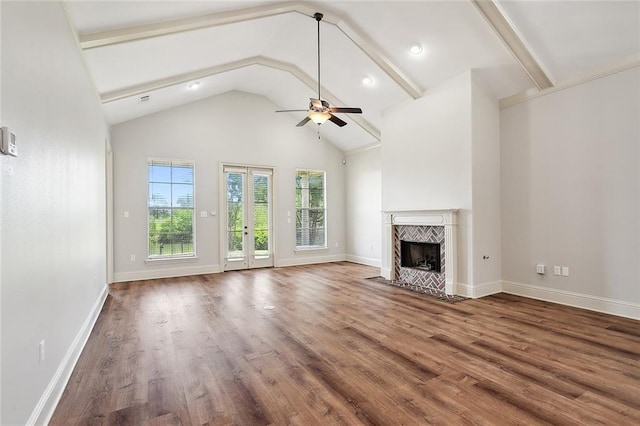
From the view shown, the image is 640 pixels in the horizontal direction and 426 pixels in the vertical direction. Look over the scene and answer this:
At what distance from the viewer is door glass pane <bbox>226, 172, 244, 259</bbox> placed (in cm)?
739

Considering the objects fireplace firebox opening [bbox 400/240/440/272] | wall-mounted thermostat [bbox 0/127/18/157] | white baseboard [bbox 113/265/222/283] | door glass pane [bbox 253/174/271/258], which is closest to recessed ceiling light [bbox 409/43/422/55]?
fireplace firebox opening [bbox 400/240/440/272]

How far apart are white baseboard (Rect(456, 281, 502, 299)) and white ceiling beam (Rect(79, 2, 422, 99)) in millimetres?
3182

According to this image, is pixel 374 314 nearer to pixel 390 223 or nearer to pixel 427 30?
pixel 390 223

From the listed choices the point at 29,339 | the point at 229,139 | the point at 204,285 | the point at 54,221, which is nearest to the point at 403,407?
the point at 29,339

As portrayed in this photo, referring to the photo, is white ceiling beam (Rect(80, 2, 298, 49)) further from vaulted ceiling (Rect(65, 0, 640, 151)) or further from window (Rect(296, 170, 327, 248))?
window (Rect(296, 170, 327, 248))

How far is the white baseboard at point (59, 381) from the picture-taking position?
186 cm

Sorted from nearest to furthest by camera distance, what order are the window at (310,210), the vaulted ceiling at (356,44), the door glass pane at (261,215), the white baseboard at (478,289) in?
the vaulted ceiling at (356,44), the white baseboard at (478,289), the door glass pane at (261,215), the window at (310,210)

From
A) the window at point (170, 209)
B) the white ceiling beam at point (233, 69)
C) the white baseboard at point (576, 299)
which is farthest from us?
the window at point (170, 209)

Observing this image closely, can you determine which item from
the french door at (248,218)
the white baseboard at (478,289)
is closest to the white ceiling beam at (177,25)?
the french door at (248,218)

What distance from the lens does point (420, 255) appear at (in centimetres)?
578

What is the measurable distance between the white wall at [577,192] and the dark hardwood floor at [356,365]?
51cm

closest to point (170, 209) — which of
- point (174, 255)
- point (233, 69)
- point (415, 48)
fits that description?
point (174, 255)

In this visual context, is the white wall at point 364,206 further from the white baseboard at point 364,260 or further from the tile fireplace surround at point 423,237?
the tile fireplace surround at point 423,237

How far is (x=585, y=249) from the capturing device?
4180 millimetres
